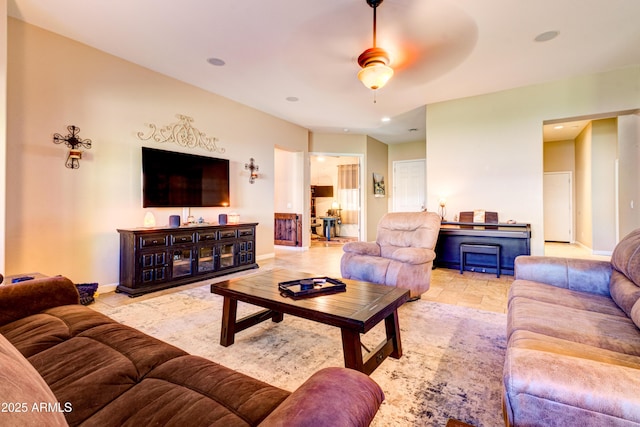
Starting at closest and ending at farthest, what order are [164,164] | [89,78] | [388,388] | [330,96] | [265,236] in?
1. [388,388]
2. [89,78]
3. [164,164]
4. [330,96]
5. [265,236]

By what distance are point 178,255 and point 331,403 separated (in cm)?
374

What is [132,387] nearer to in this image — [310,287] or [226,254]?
[310,287]

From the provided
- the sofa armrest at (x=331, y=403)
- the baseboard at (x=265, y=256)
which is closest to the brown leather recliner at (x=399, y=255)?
the sofa armrest at (x=331, y=403)

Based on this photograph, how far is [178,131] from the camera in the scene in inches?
176

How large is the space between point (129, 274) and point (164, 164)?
1.56m

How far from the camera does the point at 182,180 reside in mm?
4414

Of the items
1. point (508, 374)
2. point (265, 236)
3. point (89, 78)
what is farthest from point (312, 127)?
point (508, 374)

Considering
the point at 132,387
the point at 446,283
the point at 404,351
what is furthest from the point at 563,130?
the point at 132,387

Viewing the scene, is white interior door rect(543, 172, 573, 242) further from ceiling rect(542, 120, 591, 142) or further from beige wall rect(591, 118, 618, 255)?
beige wall rect(591, 118, 618, 255)

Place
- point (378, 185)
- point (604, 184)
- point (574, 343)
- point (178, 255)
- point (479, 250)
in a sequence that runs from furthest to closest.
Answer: point (378, 185) < point (604, 184) < point (479, 250) < point (178, 255) < point (574, 343)

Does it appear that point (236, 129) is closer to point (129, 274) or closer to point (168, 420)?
→ point (129, 274)

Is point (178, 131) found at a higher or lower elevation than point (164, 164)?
higher

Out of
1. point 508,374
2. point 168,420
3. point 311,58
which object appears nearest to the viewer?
point 168,420

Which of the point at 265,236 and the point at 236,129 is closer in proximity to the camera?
the point at 236,129
